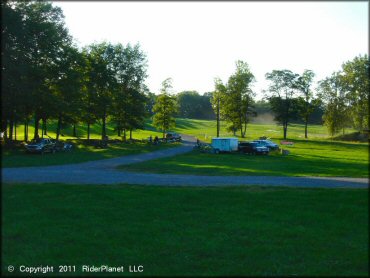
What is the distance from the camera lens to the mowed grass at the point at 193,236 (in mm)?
4113

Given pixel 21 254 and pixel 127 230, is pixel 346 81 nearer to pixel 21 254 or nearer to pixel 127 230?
pixel 127 230

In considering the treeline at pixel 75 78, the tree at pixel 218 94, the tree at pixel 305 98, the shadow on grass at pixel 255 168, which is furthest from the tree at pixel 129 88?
the tree at pixel 305 98

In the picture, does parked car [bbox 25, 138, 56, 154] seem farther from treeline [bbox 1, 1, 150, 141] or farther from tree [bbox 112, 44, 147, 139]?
tree [bbox 112, 44, 147, 139]

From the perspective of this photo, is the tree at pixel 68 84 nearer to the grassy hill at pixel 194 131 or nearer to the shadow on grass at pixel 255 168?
the grassy hill at pixel 194 131

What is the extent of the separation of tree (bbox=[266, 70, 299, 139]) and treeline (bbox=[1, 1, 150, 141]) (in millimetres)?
31452

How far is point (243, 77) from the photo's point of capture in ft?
251

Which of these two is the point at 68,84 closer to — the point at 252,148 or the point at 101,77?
the point at 101,77

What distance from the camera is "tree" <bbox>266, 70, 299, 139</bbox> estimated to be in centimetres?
8008

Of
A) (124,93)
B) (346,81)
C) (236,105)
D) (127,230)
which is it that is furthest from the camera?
(236,105)

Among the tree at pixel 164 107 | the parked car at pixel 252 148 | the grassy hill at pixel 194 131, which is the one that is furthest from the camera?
the grassy hill at pixel 194 131

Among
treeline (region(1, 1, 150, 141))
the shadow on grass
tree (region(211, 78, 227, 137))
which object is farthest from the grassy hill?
the shadow on grass

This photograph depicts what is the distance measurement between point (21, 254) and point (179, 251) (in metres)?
2.34

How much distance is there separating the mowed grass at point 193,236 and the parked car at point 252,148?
114ft

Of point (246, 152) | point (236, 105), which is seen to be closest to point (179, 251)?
point (246, 152)
